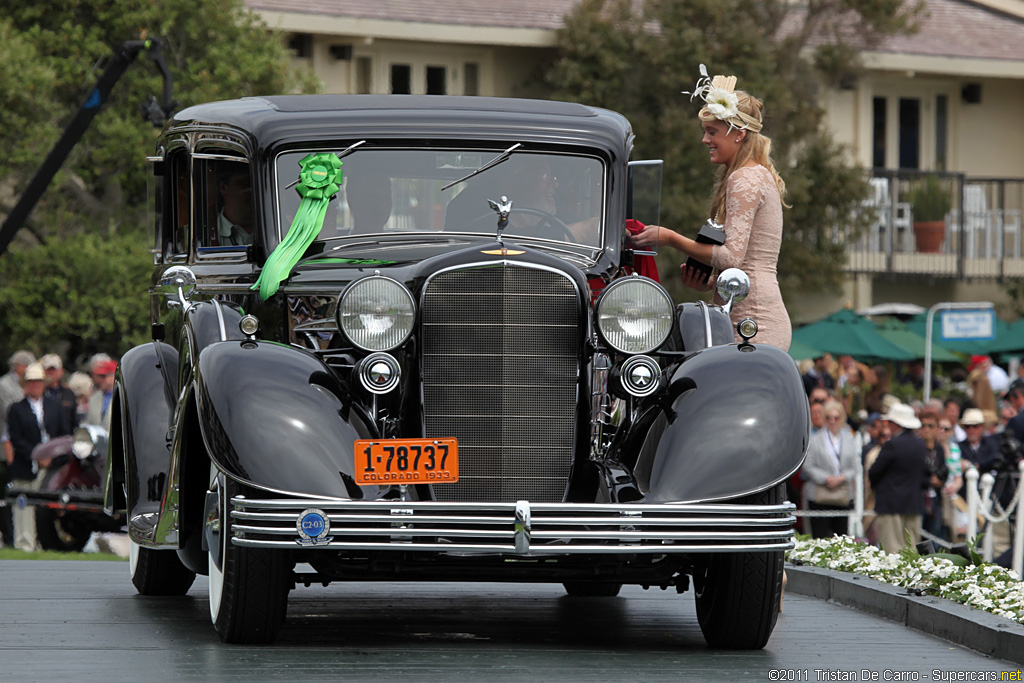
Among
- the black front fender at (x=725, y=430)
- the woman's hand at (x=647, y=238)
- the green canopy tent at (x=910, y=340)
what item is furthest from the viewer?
the green canopy tent at (x=910, y=340)

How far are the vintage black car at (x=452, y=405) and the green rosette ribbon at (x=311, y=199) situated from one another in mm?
19

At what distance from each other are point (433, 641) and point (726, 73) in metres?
19.5

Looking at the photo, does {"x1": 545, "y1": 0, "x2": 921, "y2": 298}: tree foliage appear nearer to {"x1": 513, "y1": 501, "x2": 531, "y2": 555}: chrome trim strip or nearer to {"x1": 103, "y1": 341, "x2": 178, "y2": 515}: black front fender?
{"x1": 103, "y1": 341, "x2": 178, "y2": 515}: black front fender

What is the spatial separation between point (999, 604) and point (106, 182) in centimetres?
1521

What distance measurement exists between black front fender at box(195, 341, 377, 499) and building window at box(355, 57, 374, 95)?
2033 centimetres

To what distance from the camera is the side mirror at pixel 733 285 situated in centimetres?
697

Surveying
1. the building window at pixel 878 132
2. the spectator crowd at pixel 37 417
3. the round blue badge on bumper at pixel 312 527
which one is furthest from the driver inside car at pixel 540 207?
the building window at pixel 878 132

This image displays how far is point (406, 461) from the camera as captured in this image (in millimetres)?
6168

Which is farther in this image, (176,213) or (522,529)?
(176,213)

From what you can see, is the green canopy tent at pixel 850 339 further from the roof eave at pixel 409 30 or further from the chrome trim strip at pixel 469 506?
the chrome trim strip at pixel 469 506

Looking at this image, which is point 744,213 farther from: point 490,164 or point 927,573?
point 927,573

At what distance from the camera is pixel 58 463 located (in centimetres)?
1488

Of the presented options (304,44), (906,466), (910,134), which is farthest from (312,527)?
(910,134)

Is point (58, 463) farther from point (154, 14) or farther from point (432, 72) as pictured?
point (432, 72)
